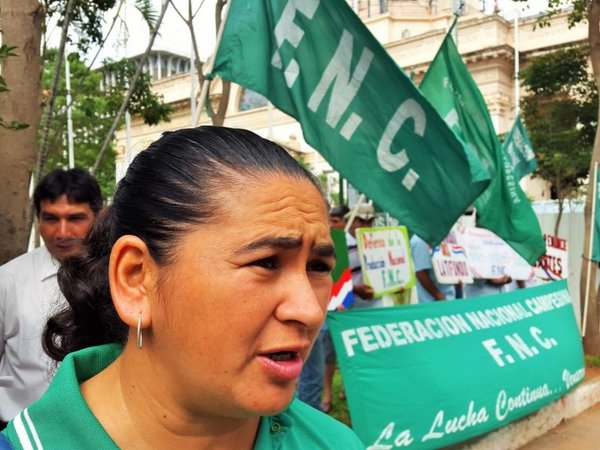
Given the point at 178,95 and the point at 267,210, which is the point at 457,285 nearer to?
the point at 267,210

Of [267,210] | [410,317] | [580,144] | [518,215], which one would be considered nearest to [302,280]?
[267,210]

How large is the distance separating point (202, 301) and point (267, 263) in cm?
12

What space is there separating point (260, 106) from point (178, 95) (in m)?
5.23

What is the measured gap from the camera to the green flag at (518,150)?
314 inches

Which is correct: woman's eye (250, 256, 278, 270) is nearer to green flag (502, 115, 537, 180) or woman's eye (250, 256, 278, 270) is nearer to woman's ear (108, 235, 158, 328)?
woman's ear (108, 235, 158, 328)

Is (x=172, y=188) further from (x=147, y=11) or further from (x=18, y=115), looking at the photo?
(x=147, y=11)

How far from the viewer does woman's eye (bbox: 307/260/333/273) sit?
1125 millimetres

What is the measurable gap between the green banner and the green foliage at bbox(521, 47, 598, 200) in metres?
8.39

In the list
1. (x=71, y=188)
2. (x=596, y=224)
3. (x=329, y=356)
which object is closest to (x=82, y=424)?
(x=71, y=188)

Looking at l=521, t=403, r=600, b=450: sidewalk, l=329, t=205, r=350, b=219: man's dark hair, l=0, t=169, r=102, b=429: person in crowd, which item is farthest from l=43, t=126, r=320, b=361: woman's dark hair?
l=521, t=403, r=600, b=450: sidewalk

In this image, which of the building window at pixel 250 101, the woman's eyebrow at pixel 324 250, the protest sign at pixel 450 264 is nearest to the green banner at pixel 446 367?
the protest sign at pixel 450 264

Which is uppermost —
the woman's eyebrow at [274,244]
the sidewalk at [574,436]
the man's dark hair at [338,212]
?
the woman's eyebrow at [274,244]

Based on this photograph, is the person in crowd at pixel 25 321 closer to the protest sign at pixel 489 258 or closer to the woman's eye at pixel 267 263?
the woman's eye at pixel 267 263

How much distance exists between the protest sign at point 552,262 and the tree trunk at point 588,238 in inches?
24.9
